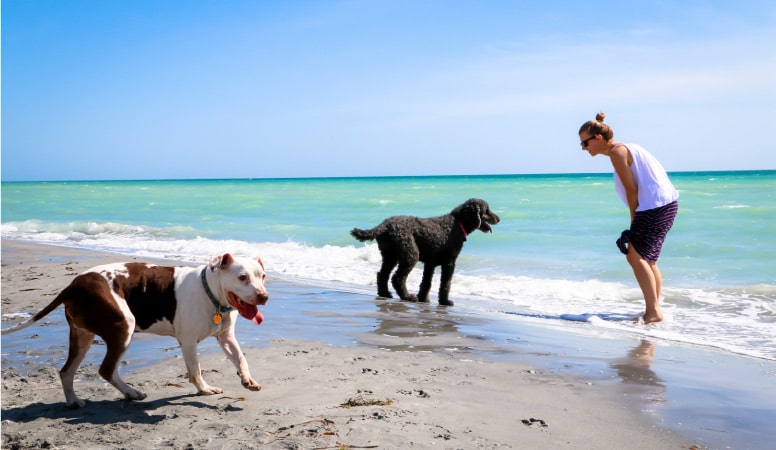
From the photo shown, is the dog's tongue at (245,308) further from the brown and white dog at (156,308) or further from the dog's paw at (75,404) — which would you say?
the dog's paw at (75,404)

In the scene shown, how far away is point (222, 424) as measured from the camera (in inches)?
143

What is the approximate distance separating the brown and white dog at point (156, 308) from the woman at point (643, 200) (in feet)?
16.0

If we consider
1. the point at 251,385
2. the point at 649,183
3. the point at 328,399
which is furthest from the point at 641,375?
the point at 649,183

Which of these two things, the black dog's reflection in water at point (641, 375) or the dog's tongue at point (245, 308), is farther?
the black dog's reflection in water at point (641, 375)

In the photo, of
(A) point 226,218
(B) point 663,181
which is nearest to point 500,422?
(B) point 663,181

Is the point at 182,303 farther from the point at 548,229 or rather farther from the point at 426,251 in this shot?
the point at 548,229

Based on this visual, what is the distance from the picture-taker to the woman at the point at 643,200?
7.36m

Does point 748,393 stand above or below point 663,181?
below

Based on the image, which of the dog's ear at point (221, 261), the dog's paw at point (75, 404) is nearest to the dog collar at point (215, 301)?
the dog's ear at point (221, 261)

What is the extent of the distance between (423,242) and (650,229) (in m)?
2.76

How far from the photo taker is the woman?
290 inches

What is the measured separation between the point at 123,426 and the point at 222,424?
0.53 metres

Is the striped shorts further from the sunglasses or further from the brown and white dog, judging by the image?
the brown and white dog

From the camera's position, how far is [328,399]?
4.07 metres
